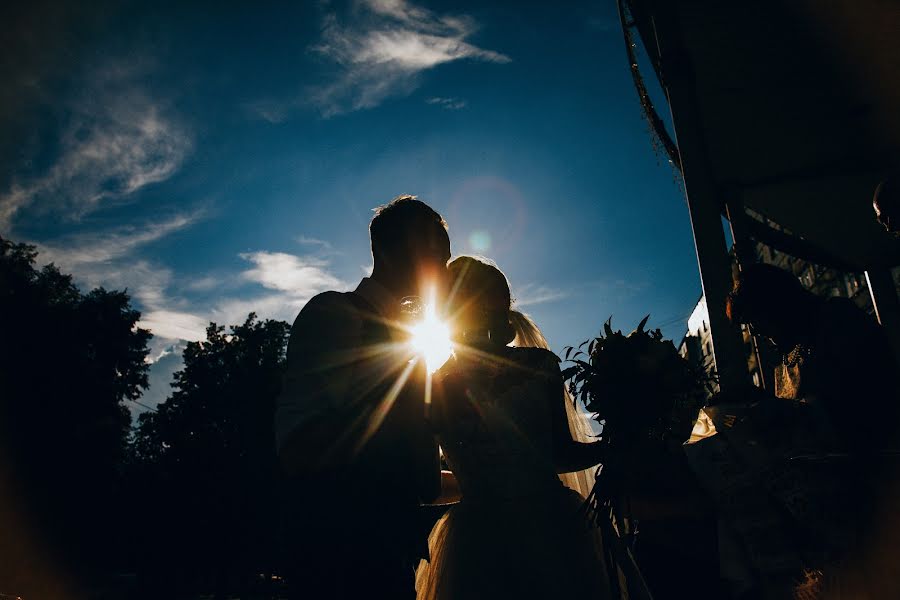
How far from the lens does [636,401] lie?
8.82 feet

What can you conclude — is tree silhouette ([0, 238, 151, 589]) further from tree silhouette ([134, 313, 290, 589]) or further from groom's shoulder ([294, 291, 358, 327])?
groom's shoulder ([294, 291, 358, 327])

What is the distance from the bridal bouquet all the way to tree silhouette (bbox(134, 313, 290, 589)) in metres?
22.0

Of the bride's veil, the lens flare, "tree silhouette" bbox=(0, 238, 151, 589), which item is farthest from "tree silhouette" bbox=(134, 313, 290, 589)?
the lens flare

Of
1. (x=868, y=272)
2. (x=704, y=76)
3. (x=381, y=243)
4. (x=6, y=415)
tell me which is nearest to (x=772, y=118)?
(x=704, y=76)

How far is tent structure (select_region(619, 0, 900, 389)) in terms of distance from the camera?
6.34 metres

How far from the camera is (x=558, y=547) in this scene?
271cm

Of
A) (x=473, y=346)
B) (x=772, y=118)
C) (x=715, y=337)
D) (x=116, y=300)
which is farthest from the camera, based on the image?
(x=116, y=300)

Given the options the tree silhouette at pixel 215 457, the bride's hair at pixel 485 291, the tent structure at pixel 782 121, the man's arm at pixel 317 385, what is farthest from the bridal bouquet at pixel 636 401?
the tree silhouette at pixel 215 457

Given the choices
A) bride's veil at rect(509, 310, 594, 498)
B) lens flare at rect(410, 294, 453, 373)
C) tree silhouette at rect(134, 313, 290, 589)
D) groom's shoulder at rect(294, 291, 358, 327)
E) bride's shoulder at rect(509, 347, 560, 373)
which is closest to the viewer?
groom's shoulder at rect(294, 291, 358, 327)

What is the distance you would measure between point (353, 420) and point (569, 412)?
97.3 inches

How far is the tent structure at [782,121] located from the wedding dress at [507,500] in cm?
332

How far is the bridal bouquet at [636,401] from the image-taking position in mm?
2637

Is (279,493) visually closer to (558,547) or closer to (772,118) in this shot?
(558,547)

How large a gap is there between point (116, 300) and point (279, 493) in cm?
3350
